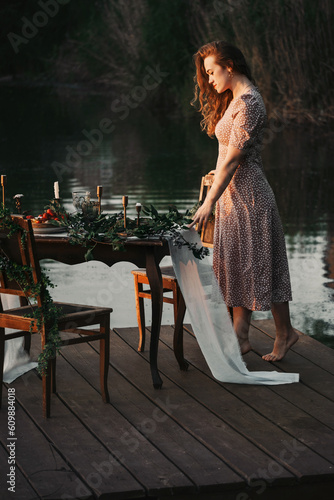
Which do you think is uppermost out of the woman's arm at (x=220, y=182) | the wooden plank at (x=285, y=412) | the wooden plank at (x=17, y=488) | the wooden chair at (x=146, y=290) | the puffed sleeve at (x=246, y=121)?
the puffed sleeve at (x=246, y=121)

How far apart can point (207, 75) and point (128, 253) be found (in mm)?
1144

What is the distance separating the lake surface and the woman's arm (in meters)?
1.60

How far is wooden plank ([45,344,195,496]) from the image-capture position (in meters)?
3.58

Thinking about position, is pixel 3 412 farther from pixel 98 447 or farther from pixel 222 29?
pixel 222 29

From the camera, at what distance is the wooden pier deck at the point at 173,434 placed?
357 cm

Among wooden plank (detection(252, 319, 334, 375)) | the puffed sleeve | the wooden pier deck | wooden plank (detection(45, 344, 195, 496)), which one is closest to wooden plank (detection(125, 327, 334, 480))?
the wooden pier deck

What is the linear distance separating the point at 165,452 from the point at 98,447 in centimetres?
28

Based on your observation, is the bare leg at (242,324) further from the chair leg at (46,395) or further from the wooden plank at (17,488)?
the wooden plank at (17,488)

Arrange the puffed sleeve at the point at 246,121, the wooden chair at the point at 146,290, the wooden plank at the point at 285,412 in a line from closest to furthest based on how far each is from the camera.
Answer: the wooden plank at the point at 285,412 < the puffed sleeve at the point at 246,121 < the wooden chair at the point at 146,290

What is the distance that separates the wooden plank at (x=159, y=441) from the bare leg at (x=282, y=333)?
2.59 feet

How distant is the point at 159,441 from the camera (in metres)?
3.97

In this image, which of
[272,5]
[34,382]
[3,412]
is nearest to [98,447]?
[3,412]

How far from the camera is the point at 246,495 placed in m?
3.57

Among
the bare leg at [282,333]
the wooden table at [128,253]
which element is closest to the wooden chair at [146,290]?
the wooden table at [128,253]
